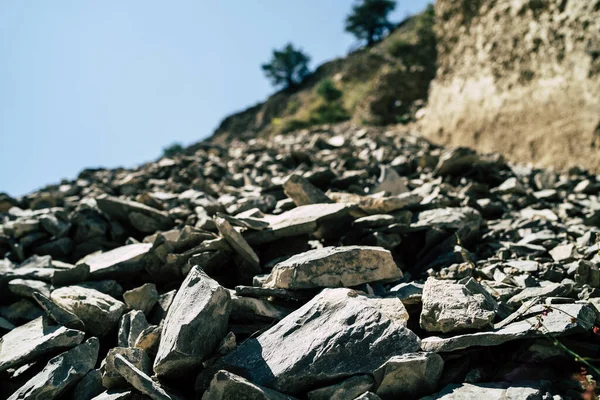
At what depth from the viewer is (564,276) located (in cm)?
289

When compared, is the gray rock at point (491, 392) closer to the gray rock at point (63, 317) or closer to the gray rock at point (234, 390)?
the gray rock at point (234, 390)

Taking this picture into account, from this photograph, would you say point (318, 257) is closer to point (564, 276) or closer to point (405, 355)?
point (405, 355)

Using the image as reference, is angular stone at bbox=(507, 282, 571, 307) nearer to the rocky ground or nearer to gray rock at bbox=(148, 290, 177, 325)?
the rocky ground

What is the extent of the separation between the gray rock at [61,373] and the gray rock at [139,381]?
402mm

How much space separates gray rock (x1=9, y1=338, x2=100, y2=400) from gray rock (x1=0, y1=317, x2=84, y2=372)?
10 centimetres

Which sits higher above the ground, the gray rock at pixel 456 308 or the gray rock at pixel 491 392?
the gray rock at pixel 456 308

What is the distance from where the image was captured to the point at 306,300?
2602 millimetres

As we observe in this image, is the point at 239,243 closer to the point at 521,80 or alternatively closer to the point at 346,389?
the point at 346,389

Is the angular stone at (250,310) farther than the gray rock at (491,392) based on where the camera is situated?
Yes

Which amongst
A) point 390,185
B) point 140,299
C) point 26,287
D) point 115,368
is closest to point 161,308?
point 140,299

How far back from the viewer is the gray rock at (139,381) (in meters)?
1.92

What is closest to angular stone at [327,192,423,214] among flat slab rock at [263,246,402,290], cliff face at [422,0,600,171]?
flat slab rock at [263,246,402,290]

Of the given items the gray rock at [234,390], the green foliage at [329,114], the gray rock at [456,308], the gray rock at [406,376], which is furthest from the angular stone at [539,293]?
the green foliage at [329,114]

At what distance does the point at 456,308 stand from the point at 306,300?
87 centimetres
